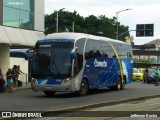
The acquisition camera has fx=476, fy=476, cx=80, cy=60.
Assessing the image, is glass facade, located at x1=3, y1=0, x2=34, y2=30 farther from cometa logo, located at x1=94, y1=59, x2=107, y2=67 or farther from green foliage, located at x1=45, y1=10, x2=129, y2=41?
green foliage, located at x1=45, y1=10, x2=129, y2=41

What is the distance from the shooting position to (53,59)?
25.0 meters

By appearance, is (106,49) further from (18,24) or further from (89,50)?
(18,24)

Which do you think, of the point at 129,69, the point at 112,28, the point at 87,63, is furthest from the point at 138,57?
the point at 87,63

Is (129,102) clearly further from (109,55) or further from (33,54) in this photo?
(109,55)

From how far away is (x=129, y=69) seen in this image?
34.9m

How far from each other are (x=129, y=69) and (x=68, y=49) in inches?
426

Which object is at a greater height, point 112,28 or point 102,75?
point 112,28

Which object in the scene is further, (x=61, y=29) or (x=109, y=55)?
(x=61, y=29)

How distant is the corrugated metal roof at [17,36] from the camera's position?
34.1 metres

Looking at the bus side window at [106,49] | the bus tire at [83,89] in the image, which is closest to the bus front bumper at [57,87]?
the bus tire at [83,89]

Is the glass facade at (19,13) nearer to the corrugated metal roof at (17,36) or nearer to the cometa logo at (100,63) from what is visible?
the corrugated metal roof at (17,36)

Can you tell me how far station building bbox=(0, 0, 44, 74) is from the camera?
34.9 m

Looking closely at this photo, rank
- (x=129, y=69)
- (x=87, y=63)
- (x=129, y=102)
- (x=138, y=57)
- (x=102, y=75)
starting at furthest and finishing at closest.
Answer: (x=138, y=57)
(x=129, y=69)
(x=102, y=75)
(x=87, y=63)
(x=129, y=102)

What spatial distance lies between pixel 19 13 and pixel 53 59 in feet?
43.2
